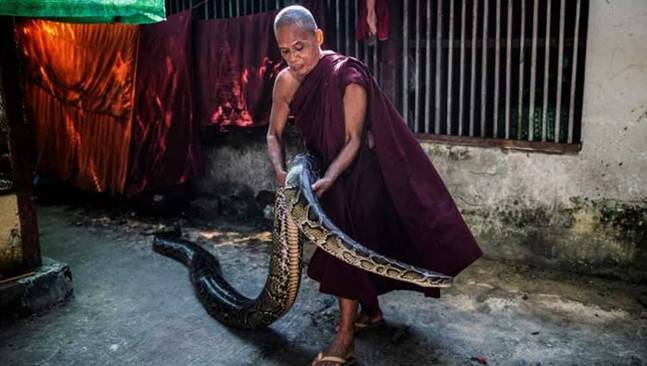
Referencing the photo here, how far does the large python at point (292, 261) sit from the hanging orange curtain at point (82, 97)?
340 centimetres

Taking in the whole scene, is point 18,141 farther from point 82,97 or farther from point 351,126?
point 82,97

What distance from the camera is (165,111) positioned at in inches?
273

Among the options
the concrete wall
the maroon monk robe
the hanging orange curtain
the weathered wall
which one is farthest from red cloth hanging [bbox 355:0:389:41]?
the weathered wall

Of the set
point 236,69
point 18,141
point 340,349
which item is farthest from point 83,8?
point 340,349

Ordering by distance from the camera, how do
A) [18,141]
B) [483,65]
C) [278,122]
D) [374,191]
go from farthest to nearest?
[483,65]
[18,141]
[278,122]
[374,191]

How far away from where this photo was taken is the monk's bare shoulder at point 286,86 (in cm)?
370

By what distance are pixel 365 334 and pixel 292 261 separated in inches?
34.7

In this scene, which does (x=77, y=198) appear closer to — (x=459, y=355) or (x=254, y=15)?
(x=254, y=15)

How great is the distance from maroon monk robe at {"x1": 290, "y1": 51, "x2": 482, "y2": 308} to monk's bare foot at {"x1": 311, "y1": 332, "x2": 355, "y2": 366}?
0.25 m

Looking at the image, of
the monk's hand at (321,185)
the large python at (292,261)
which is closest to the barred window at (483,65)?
the large python at (292,261)

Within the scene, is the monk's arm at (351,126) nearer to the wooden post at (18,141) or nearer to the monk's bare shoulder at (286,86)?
the monk's bare shoulder at (286,86)

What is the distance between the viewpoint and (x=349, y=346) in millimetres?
3559

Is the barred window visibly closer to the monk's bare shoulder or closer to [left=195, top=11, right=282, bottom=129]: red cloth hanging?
[left=195, top=11, right=282, bottom=129]: red cloth hanging

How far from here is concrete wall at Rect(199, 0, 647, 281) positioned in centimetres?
455
